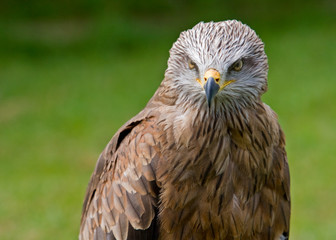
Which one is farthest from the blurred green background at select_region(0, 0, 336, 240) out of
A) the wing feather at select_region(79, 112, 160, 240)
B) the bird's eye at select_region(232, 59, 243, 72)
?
the bird's eye at select_region(232, 59, 243, 72)

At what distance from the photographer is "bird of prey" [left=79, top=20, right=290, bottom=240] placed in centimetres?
353

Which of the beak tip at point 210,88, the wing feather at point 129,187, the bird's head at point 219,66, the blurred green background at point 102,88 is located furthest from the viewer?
the blurred green background at point 102,88

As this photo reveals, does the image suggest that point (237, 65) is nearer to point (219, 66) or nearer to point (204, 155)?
point (219, 66)

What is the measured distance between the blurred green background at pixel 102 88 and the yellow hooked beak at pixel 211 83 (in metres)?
4.85

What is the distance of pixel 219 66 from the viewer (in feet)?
11.1

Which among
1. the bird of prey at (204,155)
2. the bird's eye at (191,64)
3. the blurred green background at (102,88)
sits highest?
the blurred green background at (102,88)

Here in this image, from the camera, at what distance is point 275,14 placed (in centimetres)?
1830

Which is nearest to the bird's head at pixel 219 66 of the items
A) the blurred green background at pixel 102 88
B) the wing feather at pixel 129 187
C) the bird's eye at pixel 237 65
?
the bird's eye at pixel 237 65

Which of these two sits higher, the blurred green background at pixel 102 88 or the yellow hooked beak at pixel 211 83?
the blurred green background at pixel 102 88

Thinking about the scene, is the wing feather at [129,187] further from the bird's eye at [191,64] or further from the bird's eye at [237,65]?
the bird's eye at [237,65]

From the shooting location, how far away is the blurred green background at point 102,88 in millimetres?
8984

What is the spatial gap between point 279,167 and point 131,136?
0.91 m

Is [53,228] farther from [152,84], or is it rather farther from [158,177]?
[152,84]

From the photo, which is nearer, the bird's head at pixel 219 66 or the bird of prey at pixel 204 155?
the bird's head at pixel 219 66
